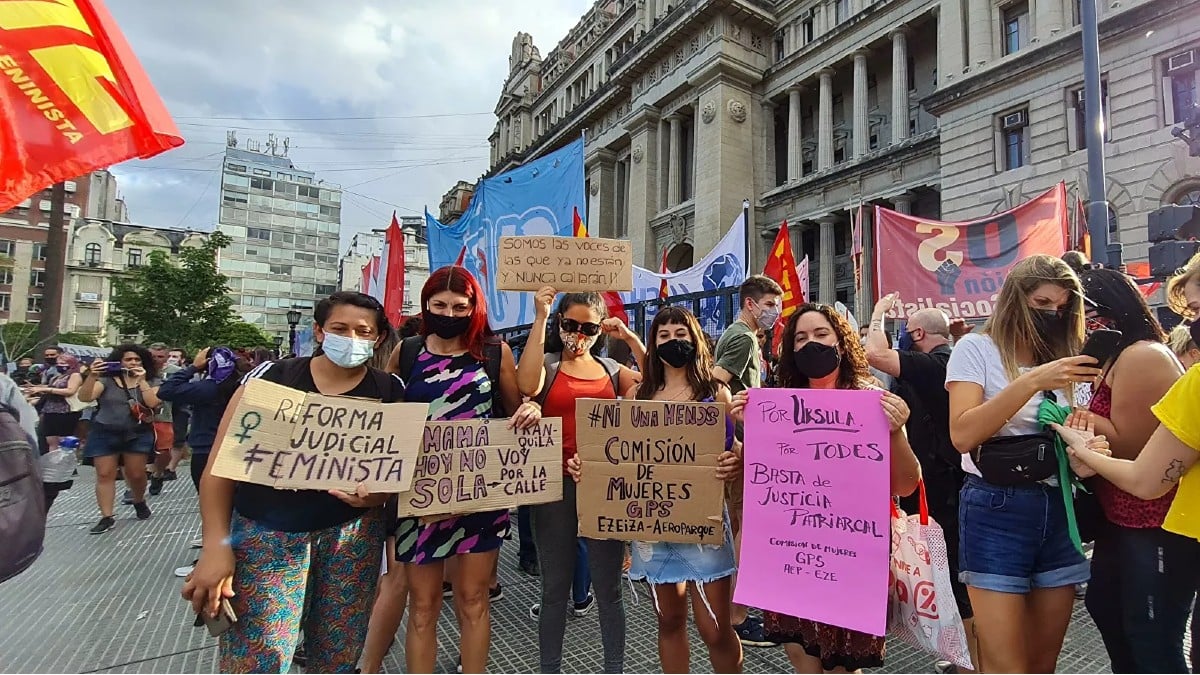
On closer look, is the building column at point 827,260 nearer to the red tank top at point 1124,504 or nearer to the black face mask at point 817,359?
the red tank top at point 1124,504

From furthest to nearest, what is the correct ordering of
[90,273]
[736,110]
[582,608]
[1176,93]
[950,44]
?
[90,273] → [736,110] → [950,44] → [1176,93] → [582,608]

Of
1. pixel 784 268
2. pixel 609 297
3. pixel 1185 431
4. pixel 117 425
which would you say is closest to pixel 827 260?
pixel 784 268

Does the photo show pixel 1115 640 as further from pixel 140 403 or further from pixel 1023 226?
pixel 140 403

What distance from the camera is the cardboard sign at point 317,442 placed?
226 cm

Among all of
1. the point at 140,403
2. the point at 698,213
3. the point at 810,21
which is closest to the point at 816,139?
the point at 810,21

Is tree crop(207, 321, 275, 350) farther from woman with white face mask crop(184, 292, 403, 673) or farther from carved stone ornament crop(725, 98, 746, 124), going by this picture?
carved stone ornament crop(725, 98, 746, 124)

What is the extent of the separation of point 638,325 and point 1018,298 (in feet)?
18.0

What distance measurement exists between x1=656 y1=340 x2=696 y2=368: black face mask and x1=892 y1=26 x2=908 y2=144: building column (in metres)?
28.4

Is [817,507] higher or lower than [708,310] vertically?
lower

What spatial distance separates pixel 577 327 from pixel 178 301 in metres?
33.7

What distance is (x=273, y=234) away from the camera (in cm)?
7925

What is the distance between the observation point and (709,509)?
2.68m

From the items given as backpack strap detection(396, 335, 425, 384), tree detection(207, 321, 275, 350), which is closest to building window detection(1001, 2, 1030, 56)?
backpack strap detection(396, 335, 425, 384)

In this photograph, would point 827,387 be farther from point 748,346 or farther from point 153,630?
point 153,630
